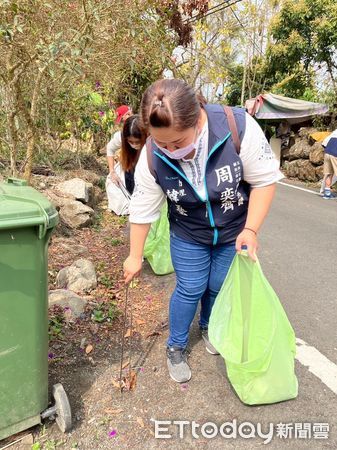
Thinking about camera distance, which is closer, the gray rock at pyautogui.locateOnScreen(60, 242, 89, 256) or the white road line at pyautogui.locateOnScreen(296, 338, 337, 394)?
the white road line at pyautogui.locateOnScreen(296, 338, 337, 394)

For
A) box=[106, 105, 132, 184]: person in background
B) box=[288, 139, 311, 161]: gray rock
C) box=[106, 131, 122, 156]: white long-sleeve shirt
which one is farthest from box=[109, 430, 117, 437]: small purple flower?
box=[288, 139, 311, 161]: gray rock

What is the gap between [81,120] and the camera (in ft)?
24.1

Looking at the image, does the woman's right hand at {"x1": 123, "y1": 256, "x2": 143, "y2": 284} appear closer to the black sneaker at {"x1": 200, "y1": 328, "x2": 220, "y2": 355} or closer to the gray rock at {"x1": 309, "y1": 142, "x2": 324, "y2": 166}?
the black sneaker at {"x1": 200, "y1": 328, "x2": 220, "y2": 355}

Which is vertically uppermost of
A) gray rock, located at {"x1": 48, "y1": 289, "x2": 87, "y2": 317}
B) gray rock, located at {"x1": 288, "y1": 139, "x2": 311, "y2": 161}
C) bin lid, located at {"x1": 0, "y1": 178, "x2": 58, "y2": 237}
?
bin lid, located at {"x1": 0, "y1": 178, "x2": 58, "y2": 237}

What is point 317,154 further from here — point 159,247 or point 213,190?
point 213,190

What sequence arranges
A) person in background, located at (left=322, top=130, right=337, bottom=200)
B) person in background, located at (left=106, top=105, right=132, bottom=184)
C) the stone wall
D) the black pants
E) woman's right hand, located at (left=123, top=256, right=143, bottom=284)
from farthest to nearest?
1. the stone wall
2. person in background, located at (left=322, top=130, right=337, bottom=200)
3. person in background, located at (left=106, top=105, right=132, bottom=184)
4. the black pants
5. woman's right hand, located at (left=123, top=256, right=143, bottom=284)

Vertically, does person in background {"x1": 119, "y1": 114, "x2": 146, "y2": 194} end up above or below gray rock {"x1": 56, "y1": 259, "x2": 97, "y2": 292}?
above

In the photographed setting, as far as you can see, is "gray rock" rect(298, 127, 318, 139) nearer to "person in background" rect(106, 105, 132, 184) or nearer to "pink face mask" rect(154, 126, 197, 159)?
"person in background" rect(106, 105, 132, 184)

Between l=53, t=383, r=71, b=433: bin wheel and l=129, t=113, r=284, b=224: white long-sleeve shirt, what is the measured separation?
0.86m

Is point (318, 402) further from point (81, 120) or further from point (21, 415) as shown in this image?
point (81, 120)

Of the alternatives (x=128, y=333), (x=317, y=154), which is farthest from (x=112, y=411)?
(x=317, y=154)

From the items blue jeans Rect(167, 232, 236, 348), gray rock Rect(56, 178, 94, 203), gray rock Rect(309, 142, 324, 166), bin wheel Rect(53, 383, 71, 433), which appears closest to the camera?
bin wheel Rect(53, 383, 71, 433)

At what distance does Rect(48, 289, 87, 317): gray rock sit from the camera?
2662mm

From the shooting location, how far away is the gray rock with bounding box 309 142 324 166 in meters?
9.30
